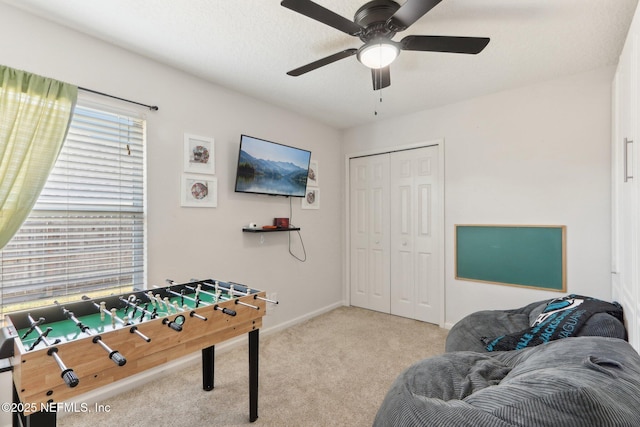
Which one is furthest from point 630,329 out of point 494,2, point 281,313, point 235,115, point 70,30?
point 70,30

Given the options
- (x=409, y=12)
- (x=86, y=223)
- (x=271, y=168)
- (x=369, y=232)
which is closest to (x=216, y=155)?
(x=271, y=168)

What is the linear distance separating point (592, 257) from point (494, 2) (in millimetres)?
2283

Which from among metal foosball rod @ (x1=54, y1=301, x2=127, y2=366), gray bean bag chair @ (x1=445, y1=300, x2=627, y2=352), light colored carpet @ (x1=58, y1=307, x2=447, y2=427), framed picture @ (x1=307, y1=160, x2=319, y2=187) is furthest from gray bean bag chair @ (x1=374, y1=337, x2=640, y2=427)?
framed picture @ (x1=307, y1=160, x2=319, y2=187)

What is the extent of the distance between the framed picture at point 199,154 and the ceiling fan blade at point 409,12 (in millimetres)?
1834

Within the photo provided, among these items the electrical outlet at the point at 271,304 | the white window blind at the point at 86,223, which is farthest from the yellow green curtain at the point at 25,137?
the electrical outlet at the point at 271,304

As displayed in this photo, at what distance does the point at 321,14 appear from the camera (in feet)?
5.03

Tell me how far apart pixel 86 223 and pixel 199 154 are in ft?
3.31

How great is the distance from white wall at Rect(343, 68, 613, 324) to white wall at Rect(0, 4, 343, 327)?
62.9 inches

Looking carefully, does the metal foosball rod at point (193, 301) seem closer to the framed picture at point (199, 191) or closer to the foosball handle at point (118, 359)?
the foosball handle at point (118, 359)

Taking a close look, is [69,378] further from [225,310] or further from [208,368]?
[208,368]

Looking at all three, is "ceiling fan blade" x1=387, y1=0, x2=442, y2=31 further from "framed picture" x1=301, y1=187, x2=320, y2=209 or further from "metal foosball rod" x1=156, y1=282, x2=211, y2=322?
"framed picture" x1=301, y1=187, x2=320, y2=209

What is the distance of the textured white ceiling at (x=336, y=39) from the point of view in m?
1.82

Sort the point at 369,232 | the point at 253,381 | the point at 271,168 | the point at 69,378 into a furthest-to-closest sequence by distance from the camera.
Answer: the point at 369,232 < the point at 271,168 < the point at 253,381 < the point at 69,378

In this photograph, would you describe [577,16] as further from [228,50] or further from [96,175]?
[96,175]
